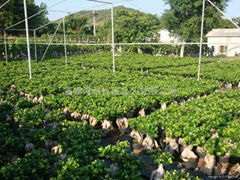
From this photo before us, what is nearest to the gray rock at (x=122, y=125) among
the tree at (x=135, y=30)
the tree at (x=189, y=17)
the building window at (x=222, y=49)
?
the tree at (x=189, y=17)

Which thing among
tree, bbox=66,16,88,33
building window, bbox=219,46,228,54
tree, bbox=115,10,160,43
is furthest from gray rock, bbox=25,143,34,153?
tree, bbox=66,16,88,33

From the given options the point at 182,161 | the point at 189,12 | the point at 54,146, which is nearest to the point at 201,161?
the point at 182,161

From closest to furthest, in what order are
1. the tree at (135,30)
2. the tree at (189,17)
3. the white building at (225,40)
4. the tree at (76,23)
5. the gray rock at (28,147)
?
the gray rock at (28,147) → the tree at (189,17) → the white building at (225,40) → the tree at (135,30) → the tree at (76,23)

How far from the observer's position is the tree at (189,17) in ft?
106

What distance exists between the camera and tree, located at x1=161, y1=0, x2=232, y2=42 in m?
32.3

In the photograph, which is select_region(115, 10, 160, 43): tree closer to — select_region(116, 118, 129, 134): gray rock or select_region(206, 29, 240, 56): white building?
select_region(206, 29, 240, 56): white building

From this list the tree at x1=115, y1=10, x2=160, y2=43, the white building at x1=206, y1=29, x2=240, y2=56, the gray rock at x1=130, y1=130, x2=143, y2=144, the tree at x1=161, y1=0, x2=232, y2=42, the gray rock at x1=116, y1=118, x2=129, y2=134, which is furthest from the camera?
the tree at x1=115, y1=10, x2=160, y2=43

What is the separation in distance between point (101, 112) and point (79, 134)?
177 cm

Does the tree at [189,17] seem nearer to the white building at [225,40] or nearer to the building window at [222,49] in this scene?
the white building at [225,40]

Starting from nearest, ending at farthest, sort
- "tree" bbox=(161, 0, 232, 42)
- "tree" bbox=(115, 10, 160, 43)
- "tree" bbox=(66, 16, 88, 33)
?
"tree" bbox=(161, 0, 232, 42)
"tree" bbox=(115, 10, 160, 43)
"tree" bbox=(66, 16, 88, 33)

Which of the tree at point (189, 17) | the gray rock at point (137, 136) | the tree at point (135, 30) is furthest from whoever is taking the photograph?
the tree at point (135, 30)

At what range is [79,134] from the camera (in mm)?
5516

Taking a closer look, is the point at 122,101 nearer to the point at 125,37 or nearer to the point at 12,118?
the point at 12,118

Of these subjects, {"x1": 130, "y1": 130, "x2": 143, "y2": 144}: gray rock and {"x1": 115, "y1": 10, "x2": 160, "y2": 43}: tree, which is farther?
{"x1": 115, "y1": 10, "x2": 160, "y2": 43}: tree
